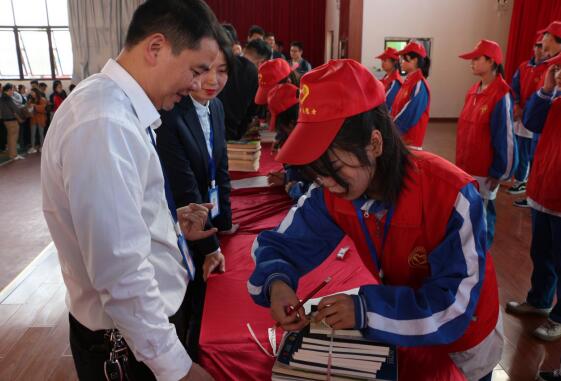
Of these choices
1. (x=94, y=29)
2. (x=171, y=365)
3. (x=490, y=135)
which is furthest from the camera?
(x=94, y=29)

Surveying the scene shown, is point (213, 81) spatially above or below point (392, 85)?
above

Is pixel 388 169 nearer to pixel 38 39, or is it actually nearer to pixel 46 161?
pixel 46 161

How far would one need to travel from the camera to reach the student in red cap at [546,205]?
222 centimetres

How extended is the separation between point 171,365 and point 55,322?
2.13 meters

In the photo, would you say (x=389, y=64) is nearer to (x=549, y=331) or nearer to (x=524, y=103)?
(x=524, y=103)

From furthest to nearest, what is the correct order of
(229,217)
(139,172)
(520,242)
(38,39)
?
(38,39) < (520,242) < (229,217) < (139,172)

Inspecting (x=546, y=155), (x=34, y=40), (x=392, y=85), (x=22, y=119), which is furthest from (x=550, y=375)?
(x=34, y=40)

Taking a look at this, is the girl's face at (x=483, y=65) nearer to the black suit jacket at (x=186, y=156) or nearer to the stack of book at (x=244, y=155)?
the stack of book at (x=244, y=155)

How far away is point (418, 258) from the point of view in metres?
1.03

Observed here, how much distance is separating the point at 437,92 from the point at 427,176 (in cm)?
986

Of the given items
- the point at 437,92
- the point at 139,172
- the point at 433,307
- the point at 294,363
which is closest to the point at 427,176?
the point at 433,307

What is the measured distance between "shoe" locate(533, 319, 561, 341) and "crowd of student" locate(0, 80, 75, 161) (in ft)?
27.2

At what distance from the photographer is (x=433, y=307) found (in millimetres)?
893

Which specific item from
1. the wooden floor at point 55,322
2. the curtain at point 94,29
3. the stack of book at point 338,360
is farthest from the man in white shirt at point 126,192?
the curtain at point 94,29
